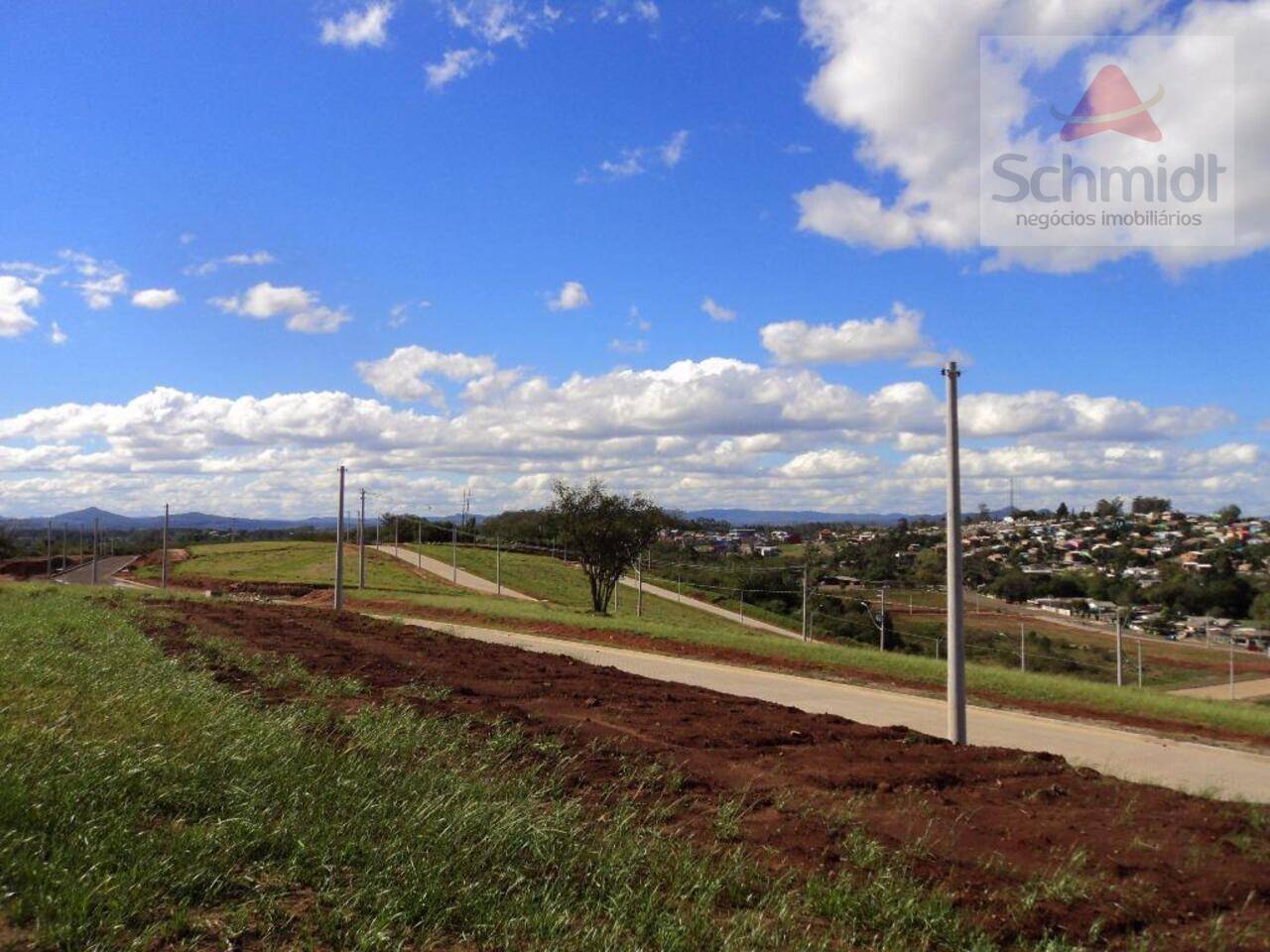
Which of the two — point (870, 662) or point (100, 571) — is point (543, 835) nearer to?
point (870, 662)

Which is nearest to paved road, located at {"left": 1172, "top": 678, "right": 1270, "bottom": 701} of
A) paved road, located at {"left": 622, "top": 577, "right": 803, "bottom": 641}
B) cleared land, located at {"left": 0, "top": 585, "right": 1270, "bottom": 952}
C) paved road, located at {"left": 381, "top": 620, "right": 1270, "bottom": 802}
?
paved road, located at {"left": 381, "top": 620, "right": 1270, "bottom": 802}

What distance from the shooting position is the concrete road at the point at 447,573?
159 ft

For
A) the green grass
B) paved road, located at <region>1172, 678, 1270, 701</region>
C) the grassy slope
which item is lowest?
paved road, located at <region>1172, 678, 1270, 701</region>

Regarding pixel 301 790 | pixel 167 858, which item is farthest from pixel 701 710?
pixel 167 858

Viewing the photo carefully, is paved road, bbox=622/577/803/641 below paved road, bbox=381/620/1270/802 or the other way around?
below

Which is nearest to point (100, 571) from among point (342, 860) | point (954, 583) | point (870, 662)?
point (870, 662)

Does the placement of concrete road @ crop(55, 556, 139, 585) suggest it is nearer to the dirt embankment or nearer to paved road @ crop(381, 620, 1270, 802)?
paved road @ crop(381, 620, 1270, 802)

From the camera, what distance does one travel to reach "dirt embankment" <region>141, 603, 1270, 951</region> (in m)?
5.63

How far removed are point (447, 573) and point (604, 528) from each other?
→ 19597mm

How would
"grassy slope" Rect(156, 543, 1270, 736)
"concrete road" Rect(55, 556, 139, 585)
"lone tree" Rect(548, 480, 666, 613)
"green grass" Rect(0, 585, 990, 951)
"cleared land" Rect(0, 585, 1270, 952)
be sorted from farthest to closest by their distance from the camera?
"concrete road" Rect(55, 556, 139, 585), "lone tree" Rect(548, 480, 666, 613), "grassy slope" Rect(156, 543, 1270, 736), "cleared land" Rect(0, 585, 1270, 952), "green grass" Rect(0, 585, 990, 951)

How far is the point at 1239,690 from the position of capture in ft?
74.6

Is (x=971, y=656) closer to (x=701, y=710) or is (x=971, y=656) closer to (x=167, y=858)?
(x=701, y=710)

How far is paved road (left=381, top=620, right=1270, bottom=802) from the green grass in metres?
6.11

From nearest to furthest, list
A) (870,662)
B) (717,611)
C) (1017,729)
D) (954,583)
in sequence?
1. (954,583)
2. (1017,729)
3. (870,662)
4. (717,611)
